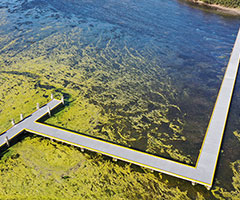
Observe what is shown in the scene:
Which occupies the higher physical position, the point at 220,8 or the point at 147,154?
the point at 220,8

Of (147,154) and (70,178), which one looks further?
(147,154)

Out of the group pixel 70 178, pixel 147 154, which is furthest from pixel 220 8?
pixel 70 178

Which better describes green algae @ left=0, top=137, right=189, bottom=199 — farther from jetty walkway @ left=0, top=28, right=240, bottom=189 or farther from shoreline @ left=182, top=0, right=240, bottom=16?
shoreline @ left=182, top=0, right=240, bottom=16

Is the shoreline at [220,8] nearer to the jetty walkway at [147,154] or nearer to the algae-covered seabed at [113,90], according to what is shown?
the algae-covered seabed at [113,90]

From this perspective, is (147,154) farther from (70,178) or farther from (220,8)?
(220,8)

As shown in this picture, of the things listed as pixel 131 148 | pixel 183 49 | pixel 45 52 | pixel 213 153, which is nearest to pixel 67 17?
pixel 45 52

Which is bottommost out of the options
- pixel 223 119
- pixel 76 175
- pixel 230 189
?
pixel 76 175

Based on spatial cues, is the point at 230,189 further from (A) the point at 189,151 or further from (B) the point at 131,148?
(B) the point at 131,148

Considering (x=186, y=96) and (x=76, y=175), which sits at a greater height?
(x=186, y=96)
